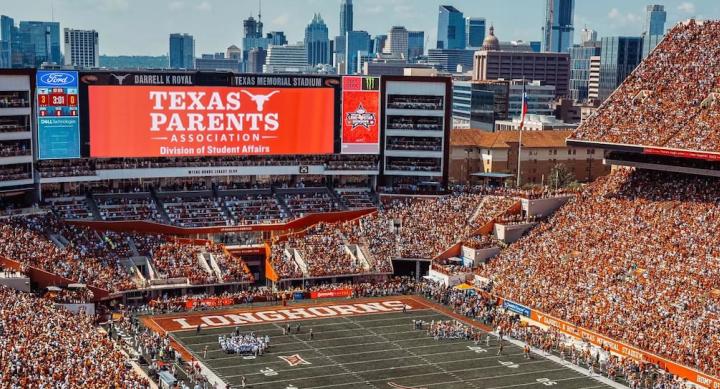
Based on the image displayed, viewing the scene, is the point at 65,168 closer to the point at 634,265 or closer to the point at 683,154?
the point at 634,265

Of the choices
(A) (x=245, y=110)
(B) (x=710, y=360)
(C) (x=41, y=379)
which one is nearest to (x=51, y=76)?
(A) (x=245, y=110)

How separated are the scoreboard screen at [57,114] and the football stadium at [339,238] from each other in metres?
0.14

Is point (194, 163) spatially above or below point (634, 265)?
above

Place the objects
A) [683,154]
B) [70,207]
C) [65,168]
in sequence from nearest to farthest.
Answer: [683,154] < [70,207] < [65,168]

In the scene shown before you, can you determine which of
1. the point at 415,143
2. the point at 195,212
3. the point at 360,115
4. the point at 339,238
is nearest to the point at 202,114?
the point at 195,212

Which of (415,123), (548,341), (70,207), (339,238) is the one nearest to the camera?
(548,341)

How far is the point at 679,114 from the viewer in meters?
61.3

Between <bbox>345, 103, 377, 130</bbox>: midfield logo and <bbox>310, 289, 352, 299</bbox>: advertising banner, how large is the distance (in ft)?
51.7

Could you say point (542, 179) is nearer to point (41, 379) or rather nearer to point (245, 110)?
point (245, 110)

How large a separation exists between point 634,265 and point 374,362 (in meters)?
16.9

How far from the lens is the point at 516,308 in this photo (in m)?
55.3

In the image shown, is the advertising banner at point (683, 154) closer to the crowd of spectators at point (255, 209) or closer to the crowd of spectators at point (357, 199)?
the crowd of spectators at point (357, 199)

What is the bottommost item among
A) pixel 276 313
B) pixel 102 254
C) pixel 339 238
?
pixel 276 313

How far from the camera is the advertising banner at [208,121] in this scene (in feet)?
216
